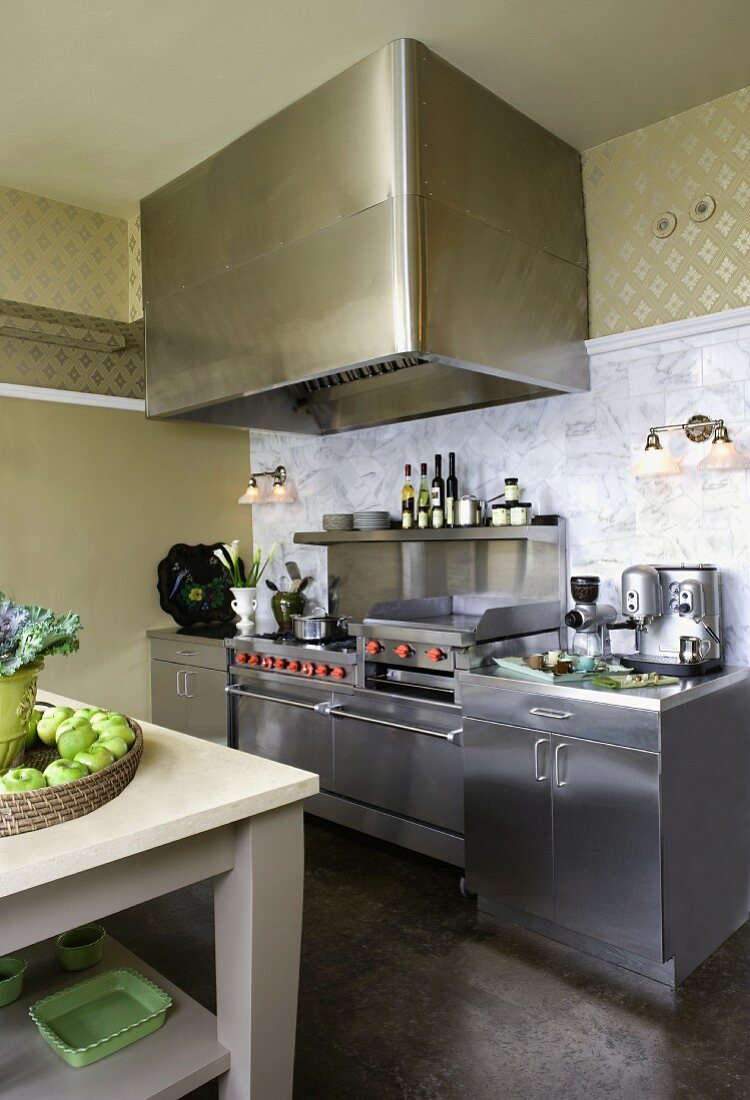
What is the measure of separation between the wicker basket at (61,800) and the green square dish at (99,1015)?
58 centimetres

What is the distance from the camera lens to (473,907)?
3.23m

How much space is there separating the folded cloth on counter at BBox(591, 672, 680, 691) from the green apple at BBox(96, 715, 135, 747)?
66.7 inches

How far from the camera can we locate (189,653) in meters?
4.86

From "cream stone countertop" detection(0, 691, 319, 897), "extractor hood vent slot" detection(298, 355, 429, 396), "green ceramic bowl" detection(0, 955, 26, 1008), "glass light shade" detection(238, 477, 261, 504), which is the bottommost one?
"green ceramic bowl" detection(0, 955, 26, 1008)

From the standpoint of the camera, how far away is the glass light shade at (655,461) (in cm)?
330

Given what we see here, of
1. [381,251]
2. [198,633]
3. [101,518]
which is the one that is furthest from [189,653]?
[381,251]

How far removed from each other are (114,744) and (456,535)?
94.2 inches

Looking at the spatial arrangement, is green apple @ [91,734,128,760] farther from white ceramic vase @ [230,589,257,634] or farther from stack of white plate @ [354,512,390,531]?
white ceramic vase @ [230,589,257,634]

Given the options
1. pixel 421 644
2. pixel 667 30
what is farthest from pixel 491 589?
pixel 667 30

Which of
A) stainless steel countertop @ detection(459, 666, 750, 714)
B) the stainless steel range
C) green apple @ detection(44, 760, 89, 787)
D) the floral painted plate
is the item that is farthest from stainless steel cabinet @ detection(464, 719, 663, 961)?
the floral painted plate

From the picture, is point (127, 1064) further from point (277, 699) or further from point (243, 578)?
point (243, 578)

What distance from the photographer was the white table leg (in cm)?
170

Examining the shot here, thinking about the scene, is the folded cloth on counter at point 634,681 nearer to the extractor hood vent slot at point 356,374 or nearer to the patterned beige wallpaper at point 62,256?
the extractor hood vent slot at point 356,374

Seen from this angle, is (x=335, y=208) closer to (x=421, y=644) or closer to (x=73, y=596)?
(x=421, y=644)
